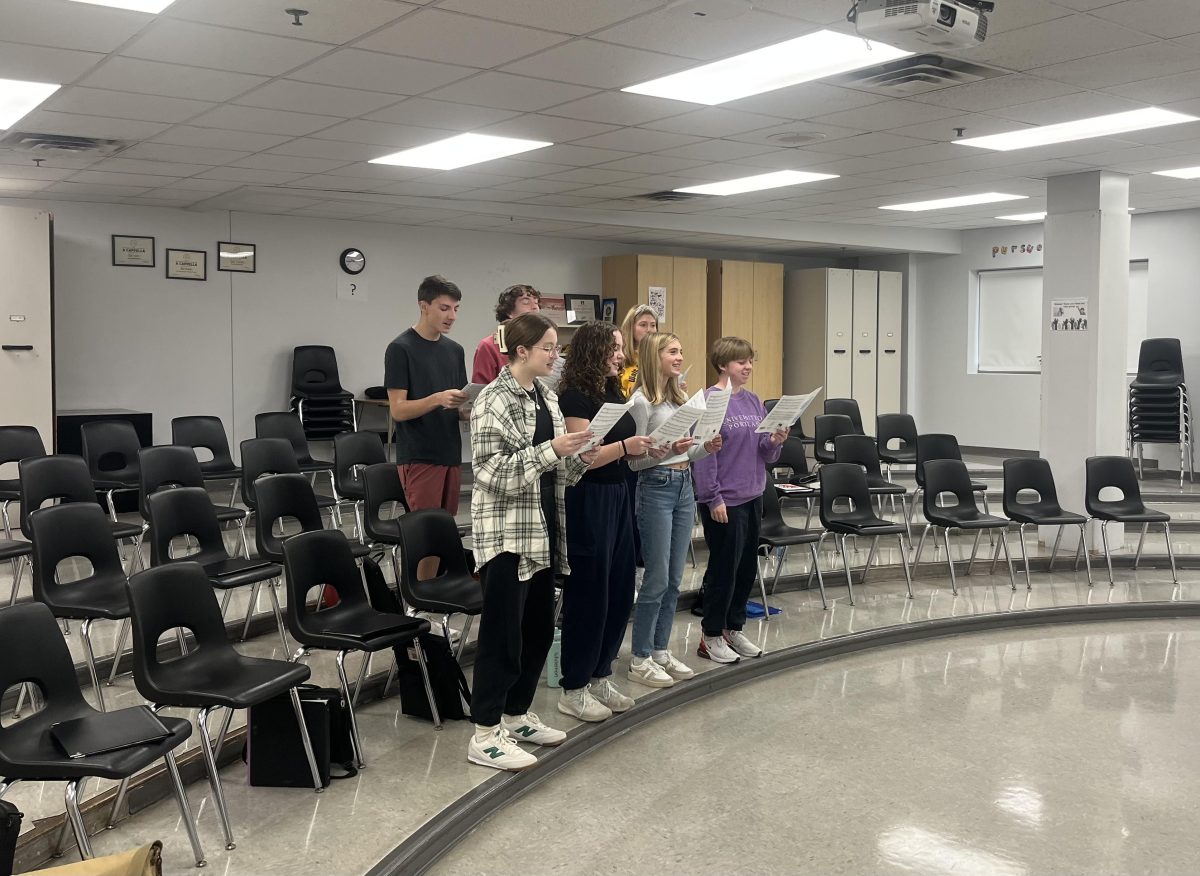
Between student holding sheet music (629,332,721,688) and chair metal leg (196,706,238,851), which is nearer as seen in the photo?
chair metal leg (196,706,238,851)

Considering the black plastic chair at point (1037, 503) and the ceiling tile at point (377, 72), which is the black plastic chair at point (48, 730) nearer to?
the ceiling tile at point (377, 72)

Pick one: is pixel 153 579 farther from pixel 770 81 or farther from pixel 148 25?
pixel 770 81

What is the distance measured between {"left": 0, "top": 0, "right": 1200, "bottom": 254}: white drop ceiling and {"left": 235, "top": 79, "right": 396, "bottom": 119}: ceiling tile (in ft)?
0.07

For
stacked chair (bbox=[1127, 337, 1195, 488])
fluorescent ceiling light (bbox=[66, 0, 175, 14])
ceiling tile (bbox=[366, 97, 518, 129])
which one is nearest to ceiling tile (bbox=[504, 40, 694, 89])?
ceiling tile (bbox=[366, 97, 518, 129])

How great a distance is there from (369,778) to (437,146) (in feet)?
13.7

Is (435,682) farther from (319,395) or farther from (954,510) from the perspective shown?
(319,395)

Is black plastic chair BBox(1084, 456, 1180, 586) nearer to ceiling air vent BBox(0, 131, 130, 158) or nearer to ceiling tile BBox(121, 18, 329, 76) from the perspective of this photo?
ceiling tile BBox(121, 18, 329, 76)

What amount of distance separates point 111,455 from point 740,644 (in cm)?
434

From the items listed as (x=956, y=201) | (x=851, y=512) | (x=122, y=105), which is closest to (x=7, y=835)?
(x=122, y=105)

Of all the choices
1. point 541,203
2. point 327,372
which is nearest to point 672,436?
point 541,203

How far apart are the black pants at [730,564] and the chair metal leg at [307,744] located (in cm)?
218

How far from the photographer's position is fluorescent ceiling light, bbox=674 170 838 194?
26.9 ft

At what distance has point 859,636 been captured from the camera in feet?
20.4

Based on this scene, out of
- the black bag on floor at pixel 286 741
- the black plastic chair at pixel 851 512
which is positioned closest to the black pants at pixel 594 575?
the black bag on floor at pixel 286 741
